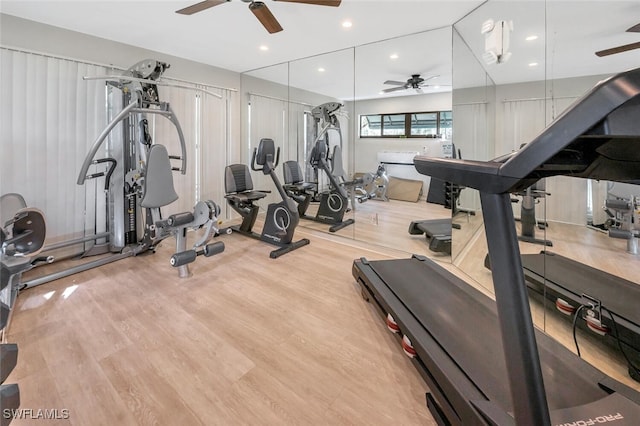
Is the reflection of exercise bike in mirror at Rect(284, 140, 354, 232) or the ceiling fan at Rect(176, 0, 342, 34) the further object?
the reflection of exercise bike in mirror at Rect(284, 140, 354, 232)

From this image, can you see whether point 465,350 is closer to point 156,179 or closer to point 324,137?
point 156,179

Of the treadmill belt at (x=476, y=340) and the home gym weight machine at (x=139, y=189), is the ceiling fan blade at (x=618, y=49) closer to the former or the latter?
the treadmill belt at (x=476, y=340)

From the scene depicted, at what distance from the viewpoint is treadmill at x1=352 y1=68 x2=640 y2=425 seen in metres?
0.59

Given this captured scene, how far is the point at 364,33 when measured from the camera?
134 inches

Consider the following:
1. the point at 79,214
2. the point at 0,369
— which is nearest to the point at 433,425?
the point at 0,369

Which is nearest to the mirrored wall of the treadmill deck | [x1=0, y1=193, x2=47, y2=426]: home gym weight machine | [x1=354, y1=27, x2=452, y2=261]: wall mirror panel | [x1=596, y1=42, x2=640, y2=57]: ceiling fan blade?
[x1=354, y1=27, x2=452, y2=261]: wall mirror panel

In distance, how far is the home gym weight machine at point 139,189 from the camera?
300 centimetres

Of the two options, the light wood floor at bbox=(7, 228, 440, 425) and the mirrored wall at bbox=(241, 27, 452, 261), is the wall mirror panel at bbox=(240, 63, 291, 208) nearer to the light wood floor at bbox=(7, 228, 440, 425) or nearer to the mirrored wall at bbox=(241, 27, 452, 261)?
the mirrored wall at bbox=(241, 27, 452, 261)

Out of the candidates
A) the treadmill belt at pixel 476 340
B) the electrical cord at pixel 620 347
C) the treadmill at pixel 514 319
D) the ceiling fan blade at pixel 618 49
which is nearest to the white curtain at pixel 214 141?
the treadmill belt at pixel 476 340

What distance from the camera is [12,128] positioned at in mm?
2939

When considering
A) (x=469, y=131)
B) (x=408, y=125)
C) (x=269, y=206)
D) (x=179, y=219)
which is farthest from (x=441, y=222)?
(x=179, y=219)

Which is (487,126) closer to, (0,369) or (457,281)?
(457,281)

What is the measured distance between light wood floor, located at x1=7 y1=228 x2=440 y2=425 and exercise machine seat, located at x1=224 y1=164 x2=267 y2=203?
4.54 ft

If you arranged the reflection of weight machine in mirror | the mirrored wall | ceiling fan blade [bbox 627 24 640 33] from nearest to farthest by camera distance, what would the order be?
ceiling fan blade [bbox 627 24 640 33] → the reflection of weight machine in mirror → the mirrored wall
